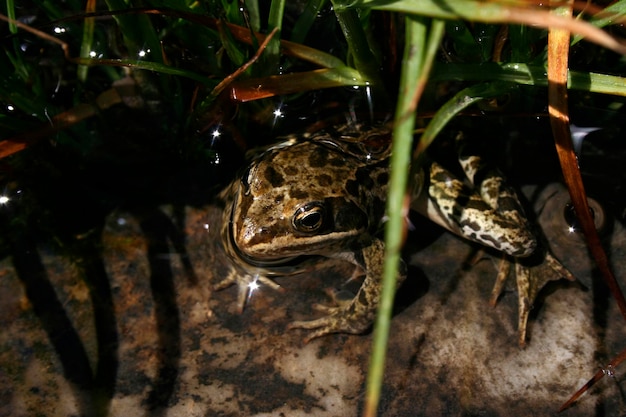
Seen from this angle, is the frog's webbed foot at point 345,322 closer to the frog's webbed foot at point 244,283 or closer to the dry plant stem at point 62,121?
the frog's webbed foot at point 244,283

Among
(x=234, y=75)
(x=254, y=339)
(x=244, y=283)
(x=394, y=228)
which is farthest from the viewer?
(x=244, y=283)

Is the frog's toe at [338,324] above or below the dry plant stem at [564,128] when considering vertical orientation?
below

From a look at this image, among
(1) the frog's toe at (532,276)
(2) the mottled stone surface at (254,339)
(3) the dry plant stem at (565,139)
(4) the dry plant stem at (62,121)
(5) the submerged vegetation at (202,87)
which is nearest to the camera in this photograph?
(3) the dry plant stem at (565,139)

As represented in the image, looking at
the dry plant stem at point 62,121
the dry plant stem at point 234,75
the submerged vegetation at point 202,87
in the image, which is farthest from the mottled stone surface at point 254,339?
the dry plant stem at point 234,75

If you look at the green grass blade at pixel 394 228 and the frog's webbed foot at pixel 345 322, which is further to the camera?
the frog's webbed foot at pixel 345 322

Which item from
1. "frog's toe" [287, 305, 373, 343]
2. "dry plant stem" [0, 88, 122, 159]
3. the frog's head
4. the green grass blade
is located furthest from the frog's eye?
"dry plant stem" [0, 88, 122, 159]

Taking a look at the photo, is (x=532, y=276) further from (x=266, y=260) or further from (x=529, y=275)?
(x=266, y=260)

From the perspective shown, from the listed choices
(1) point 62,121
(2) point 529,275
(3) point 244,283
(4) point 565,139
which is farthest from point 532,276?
(1) point 62,121
